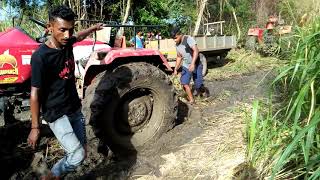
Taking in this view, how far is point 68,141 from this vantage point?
3.47 metres

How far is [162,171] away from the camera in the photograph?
14.3 feet

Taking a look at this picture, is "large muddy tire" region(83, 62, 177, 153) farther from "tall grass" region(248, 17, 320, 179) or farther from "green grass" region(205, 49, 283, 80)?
"green grass" region(205, 49, 283, 80)

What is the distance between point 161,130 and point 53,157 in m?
1.39

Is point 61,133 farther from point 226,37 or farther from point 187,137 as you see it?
point 226,37

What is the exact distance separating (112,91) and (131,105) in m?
0.40

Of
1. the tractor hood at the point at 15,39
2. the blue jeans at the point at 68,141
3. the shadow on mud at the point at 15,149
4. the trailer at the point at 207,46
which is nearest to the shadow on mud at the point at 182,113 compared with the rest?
the shadow on mud at the point at 15,149

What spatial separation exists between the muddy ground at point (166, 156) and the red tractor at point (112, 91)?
0.66 feet

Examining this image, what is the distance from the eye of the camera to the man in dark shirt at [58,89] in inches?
128

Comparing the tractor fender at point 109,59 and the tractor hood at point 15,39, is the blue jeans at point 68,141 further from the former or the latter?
the tractor hood at point 15,39

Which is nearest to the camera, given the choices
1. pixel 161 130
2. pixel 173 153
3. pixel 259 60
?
pixel 173 153

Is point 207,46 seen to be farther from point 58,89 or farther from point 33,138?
point 33,138

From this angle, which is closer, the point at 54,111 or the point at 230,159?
the point at 54,111

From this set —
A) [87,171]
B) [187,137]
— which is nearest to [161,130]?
[187,137]

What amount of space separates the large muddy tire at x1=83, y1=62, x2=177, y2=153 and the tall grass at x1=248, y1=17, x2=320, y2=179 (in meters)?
1.50
